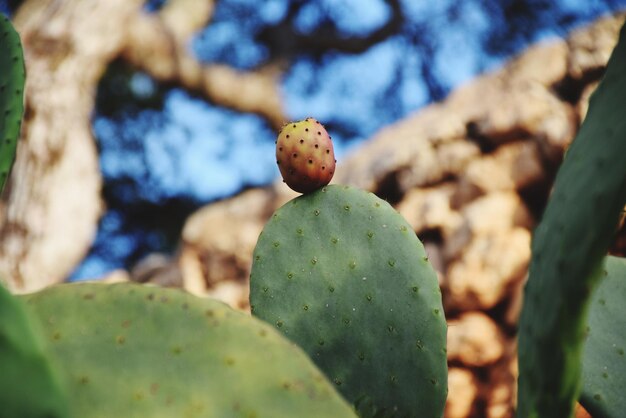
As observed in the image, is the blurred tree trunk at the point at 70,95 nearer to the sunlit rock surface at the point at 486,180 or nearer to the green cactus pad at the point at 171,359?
the sunlit rock surface at the point at 486,180

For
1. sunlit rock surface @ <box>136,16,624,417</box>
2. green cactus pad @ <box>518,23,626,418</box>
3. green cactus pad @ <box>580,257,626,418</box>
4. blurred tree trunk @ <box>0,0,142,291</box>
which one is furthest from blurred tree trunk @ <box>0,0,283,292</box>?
green cactus pad @ <box>518,23,626,418</box>

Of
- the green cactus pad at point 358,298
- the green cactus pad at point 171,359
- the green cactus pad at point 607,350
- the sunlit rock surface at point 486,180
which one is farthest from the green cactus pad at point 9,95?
the sunlit rock surface at point 486,180

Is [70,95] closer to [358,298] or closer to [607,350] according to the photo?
[358,298]

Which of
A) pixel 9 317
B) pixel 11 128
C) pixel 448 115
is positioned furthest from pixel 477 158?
pixel 9 317

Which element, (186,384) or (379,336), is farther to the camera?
(379,336)

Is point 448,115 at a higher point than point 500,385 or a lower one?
higher

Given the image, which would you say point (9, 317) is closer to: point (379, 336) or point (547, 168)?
point (379, 336)

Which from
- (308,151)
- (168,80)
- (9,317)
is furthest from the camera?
(168,80)

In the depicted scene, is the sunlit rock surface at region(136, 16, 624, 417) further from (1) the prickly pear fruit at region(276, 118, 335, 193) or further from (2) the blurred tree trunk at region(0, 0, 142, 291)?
(1) the prickly pear fruit at region(276, 118, 335, 193)
